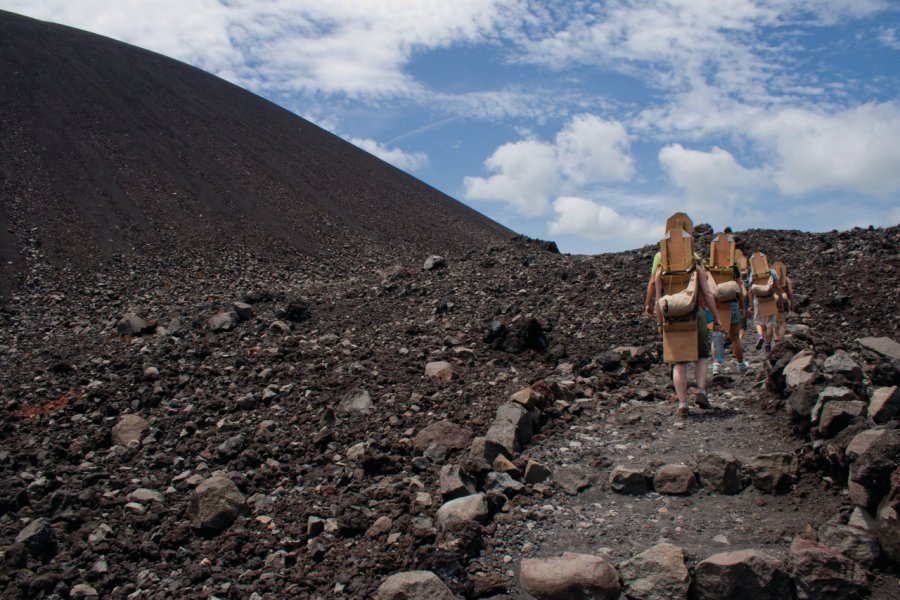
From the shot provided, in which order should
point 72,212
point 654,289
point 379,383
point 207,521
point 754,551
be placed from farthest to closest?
point 72,212
point 379,383
point 654,289
point 207,521
point 754,551

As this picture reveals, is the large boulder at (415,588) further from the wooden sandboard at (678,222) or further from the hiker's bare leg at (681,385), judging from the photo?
the wooden sandboard at (678,222)

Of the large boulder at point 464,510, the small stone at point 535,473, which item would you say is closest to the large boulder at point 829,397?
the small stone at point 535,473

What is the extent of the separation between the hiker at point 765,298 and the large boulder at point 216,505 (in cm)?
Answer: 659

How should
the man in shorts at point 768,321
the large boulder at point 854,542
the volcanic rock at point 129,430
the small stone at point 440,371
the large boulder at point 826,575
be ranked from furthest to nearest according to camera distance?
1. the man in shorts at point 768,321
2. the small stone at point 440,371
3. the volcanic rock at point 129,430
4. the large boulder at point 854,542
5. the large boulder at point 826,575

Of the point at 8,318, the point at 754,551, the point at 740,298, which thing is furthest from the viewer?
the point at 8,318

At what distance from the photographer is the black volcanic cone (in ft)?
71.9

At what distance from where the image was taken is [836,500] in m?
3.61

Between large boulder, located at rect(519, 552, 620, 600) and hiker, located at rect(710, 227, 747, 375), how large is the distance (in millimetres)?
4209

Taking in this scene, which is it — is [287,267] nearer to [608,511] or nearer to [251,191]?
[251,191]

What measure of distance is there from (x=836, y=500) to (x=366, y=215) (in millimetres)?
29665

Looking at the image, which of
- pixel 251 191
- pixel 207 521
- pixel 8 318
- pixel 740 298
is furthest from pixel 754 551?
pixel 251 191

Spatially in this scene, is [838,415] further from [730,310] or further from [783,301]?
[783,301]

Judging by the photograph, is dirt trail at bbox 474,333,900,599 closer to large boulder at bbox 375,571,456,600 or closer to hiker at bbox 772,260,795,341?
large boulder at bbox 375,571,456,600

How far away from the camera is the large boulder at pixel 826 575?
116 inches
